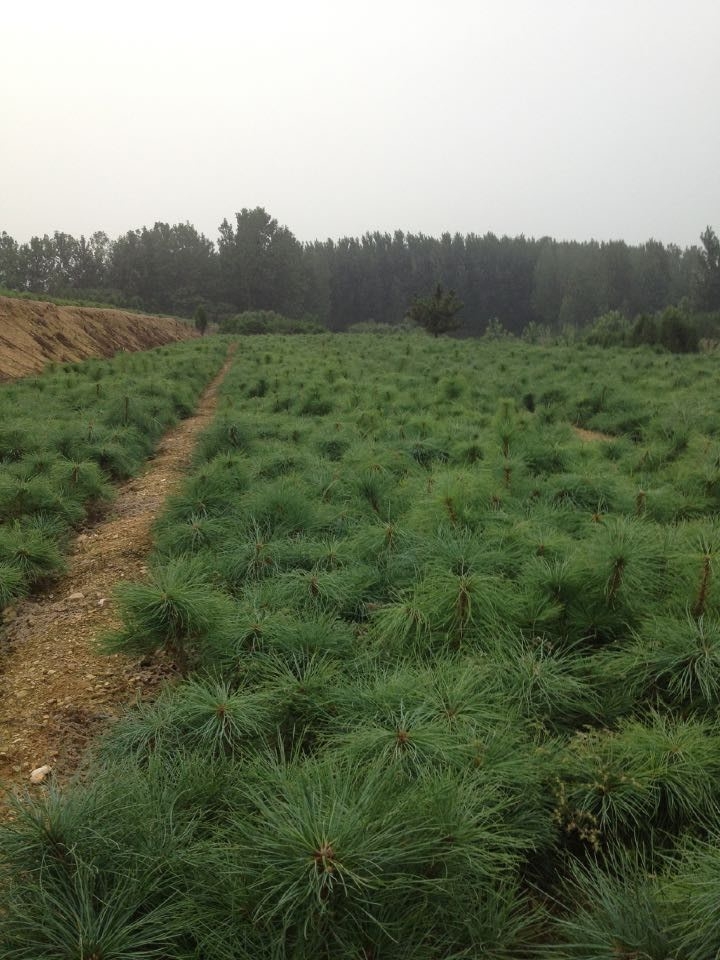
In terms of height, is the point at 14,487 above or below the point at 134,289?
below

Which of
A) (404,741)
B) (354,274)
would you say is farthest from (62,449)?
(354,274)

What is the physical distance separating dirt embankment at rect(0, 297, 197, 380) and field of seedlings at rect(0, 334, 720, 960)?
9439mm

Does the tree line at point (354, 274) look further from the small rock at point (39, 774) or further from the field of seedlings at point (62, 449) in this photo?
the small rock at point (39, 774)

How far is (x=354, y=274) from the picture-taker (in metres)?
73.4

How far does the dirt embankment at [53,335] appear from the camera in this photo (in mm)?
11945

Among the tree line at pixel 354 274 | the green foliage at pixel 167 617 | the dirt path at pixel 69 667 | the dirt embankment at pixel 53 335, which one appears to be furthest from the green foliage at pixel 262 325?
the green foliage at pixel 167 617

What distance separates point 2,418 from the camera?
6387mm

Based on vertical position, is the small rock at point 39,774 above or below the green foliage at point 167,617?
below

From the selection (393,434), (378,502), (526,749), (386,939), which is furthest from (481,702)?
(393,434)

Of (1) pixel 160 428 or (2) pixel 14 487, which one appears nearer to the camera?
(2) pixel 14 487

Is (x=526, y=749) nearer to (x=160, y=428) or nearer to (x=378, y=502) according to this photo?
(x=378, y=502)

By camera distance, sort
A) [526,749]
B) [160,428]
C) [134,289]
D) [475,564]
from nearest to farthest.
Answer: [526,749] → [475,564] → [160,428] → [134,289]

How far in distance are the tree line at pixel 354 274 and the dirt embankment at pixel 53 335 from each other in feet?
89.3

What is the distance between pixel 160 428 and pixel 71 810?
6.64 meters
